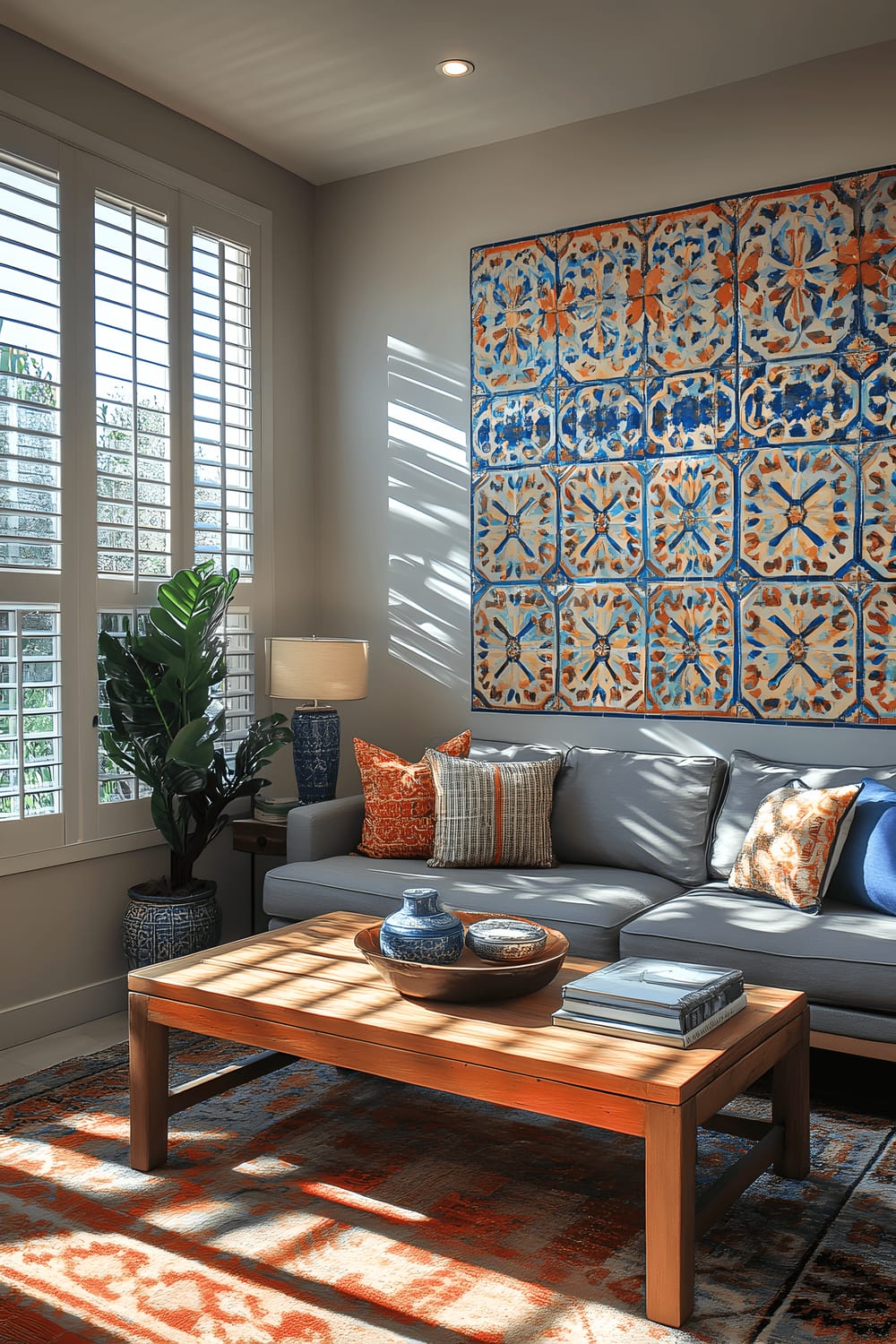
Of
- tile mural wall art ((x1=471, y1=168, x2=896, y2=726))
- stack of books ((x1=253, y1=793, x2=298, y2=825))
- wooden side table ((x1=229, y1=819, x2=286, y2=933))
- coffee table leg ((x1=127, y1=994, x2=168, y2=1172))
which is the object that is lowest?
coffee table leg ((x1=127, y1=994, x2=168, y2=1172))

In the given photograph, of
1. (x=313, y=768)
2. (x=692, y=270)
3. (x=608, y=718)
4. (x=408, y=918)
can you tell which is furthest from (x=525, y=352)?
(x=408, y=918)

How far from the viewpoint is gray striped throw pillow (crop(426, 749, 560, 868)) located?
3.61 meters

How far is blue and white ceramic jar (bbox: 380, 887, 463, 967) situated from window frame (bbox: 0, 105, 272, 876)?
1.57m

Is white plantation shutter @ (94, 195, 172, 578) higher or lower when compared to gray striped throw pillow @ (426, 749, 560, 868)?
higher

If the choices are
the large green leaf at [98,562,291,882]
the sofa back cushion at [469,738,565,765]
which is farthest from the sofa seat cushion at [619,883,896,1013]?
the large green leaf at [98,562,291,882]

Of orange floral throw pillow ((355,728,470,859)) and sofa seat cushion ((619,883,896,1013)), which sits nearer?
sofa seat cushion ((619,883,896,1013))

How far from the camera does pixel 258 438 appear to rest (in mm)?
4430

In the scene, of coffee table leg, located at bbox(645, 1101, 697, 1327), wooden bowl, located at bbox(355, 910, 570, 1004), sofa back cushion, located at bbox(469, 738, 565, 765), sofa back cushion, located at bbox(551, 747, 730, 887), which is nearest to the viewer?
coffee table leg, located at bbox(645, 1101, 697, 1327)

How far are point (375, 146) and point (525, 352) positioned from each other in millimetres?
1011

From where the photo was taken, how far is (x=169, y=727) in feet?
12.1

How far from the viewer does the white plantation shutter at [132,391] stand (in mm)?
3738

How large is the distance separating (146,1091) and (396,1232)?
0.67 metres

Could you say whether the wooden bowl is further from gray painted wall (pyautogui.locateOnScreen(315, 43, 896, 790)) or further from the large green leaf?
gray painted wall (pyautogui.locateOnScreen(315, 43, 896, 790))

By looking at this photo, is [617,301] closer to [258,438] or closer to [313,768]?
[258,438]
